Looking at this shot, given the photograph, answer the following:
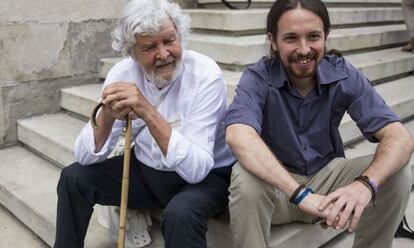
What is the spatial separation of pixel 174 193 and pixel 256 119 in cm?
56

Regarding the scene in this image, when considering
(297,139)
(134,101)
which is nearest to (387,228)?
(297,139)

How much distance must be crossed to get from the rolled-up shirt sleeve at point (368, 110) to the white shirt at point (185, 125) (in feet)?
2.16

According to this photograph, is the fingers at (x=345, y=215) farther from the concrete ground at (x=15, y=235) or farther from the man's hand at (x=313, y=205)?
the concrete ground at (x=15, y=235)

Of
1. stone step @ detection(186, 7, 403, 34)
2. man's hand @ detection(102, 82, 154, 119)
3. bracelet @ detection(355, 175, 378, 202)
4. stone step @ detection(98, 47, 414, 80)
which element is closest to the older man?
man's hand @ detection(102, 82, 154, 119)

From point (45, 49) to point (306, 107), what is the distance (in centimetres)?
268

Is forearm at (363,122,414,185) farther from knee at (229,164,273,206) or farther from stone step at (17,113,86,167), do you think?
stone step at (17,113,86,167)

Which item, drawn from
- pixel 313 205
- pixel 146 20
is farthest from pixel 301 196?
pixel 146 20

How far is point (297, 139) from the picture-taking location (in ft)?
8.13

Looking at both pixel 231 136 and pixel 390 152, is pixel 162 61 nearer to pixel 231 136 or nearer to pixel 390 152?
pixel 231 136

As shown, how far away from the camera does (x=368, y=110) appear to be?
2.40 m

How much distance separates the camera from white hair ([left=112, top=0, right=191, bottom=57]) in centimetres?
228

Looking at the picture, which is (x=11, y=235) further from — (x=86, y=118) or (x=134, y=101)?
(x=134, y=101)

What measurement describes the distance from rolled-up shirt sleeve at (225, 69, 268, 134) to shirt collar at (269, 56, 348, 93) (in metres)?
0.07

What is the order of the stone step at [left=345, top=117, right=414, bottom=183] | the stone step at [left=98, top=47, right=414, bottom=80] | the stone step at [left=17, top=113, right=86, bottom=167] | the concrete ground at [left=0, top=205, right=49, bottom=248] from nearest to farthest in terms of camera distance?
the concrete ground at [left=0, top=205, right=49, bottom=248]
the stone step at [left=345, top=117, right=414, bottom=183]
the stone step at [left=17, top=113, right=86, bottom=167]
the stone step at [left=98, top=47, right=414, bottom=80]
